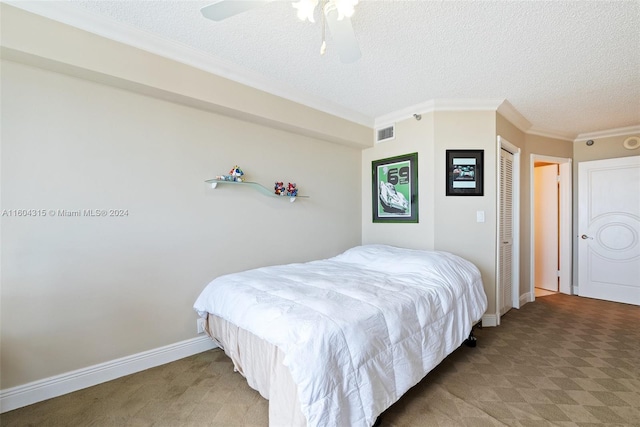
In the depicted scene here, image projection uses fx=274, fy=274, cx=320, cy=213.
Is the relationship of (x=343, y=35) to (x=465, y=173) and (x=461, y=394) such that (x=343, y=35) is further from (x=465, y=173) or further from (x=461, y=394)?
(x=461, y=394)

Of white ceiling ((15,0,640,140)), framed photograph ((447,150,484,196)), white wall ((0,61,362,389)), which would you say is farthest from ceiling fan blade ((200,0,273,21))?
framed photograph ((447,150,484,196))

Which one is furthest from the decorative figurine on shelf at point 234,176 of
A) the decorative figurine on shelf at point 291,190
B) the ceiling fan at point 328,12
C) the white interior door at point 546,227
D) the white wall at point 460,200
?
the white interior door at point 546,227

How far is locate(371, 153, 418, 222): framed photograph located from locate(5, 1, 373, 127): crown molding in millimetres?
1186

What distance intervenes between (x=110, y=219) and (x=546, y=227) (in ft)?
18.3

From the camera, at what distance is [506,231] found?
3.24 metres

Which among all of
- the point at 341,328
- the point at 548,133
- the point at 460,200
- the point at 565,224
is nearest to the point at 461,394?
the point at 341,328

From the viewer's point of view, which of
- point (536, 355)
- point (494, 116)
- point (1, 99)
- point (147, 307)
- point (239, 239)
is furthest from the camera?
point (494, 116)

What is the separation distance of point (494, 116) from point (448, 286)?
2.02m

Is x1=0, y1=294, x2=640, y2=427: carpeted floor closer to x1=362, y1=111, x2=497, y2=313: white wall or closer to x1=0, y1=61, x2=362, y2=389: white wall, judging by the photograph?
x1=0, y1=61, x2=362, y2=389: white wall

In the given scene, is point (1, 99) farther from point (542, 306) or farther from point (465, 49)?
point (542, 306)

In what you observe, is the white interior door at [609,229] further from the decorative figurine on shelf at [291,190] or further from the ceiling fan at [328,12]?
the ceiling fan at [328,12]

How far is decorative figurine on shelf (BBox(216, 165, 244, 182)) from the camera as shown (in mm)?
2434

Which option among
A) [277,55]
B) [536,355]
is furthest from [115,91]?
[536,355]

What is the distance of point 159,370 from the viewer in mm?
2070
